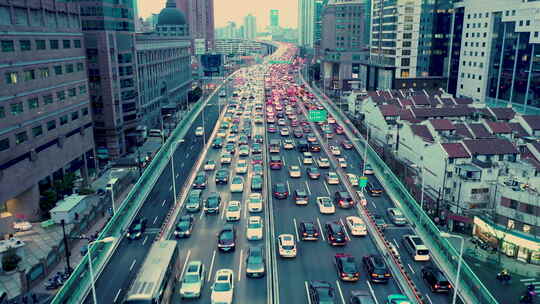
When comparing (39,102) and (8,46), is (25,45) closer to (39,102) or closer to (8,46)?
(8,46)

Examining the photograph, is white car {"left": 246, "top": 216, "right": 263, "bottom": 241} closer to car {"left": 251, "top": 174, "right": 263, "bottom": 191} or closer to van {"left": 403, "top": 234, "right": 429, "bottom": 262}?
car {"left": 251, "top": 174, "right": 263, "bottom": 191}

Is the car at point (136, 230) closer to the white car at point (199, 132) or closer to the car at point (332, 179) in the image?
the car at point (332, 179)

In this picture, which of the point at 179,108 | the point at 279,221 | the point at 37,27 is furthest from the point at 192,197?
the point at 179,108

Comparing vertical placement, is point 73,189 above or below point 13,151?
below

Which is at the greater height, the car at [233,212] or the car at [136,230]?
the car at [233,212]

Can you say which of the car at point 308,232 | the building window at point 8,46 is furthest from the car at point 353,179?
the building window at point 8,46

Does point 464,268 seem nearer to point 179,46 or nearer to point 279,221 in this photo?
point 279,221
